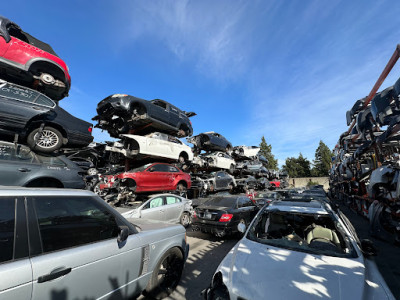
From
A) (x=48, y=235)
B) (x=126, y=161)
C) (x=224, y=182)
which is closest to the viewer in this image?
(x=48, y=235)

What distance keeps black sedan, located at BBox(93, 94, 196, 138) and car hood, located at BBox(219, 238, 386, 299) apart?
7957 millimetres

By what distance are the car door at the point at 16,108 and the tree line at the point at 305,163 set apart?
48.1 m

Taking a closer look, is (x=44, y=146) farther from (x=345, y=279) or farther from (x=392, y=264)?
(x=392, y=264)

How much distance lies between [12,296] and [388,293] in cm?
300

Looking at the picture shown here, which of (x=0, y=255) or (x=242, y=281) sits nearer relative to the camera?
(x=0, y=255)

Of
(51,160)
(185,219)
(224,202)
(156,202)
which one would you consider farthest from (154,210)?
(51,160)

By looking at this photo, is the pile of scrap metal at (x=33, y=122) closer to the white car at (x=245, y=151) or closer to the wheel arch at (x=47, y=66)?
the wheel arch at (x=47, y=66)

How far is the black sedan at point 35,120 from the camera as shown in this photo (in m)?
4.72

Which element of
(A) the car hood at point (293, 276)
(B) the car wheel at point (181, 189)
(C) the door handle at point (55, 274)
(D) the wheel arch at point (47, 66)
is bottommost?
(A) the car hood at point (293, 276)

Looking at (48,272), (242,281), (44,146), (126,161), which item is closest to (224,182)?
(126,161)

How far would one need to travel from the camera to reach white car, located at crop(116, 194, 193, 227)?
17.9 feet

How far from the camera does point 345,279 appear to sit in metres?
1.71

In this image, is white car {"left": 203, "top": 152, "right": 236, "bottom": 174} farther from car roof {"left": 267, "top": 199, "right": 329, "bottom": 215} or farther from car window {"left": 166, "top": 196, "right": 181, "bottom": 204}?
car roof {"left": 267, "top": 199, "right": 329, "bottom": 215}

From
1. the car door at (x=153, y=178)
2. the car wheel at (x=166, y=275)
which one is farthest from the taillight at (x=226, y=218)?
the car door at (x=153, y=178)
